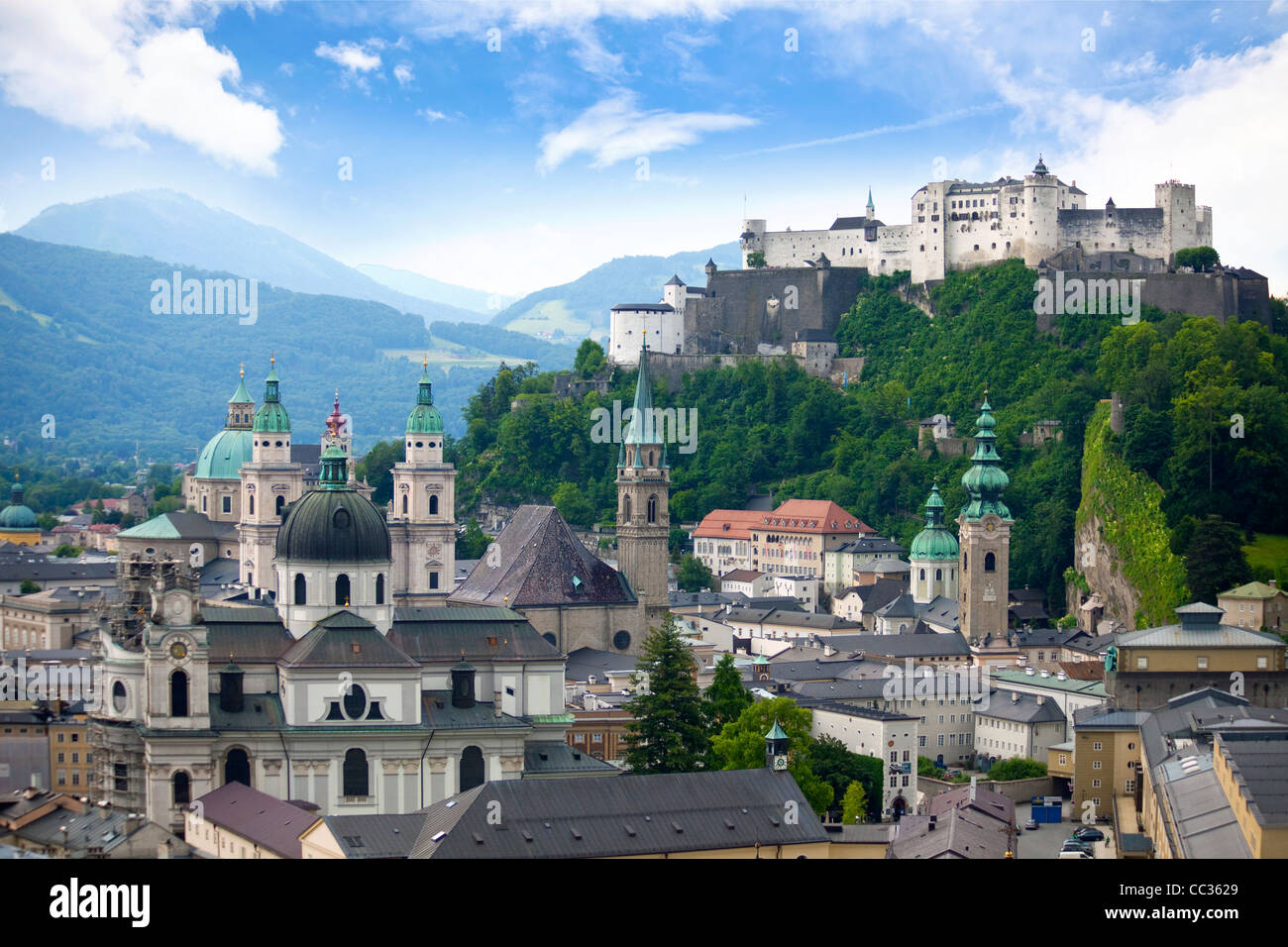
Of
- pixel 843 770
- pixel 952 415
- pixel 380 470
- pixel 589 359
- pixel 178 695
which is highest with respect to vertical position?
pixel 589 359

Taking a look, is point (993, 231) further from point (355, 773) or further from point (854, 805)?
point (355, 773)

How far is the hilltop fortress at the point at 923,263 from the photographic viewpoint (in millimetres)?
114688

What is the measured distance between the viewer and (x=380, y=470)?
128 meters

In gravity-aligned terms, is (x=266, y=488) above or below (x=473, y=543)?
above

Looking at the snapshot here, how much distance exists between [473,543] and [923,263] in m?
34.9

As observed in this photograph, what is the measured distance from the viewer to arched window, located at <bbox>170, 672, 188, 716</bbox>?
2128 inches

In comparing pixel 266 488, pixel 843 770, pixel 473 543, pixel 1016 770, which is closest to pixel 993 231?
pixel 473 543

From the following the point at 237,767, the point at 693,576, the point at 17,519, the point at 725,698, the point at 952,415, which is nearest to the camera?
the point at 237,767

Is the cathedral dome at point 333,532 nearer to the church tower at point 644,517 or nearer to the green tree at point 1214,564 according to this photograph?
the church tower at point 644,517

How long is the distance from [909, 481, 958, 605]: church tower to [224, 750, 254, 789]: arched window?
2071 inches

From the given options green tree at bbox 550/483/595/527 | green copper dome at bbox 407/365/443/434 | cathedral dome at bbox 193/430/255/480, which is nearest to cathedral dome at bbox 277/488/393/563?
green copper dome at bbox 407/365/443/434

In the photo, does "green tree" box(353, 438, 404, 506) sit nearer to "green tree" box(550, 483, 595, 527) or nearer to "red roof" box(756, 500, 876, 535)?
"green tree" box(550, 483, 595, 527)
